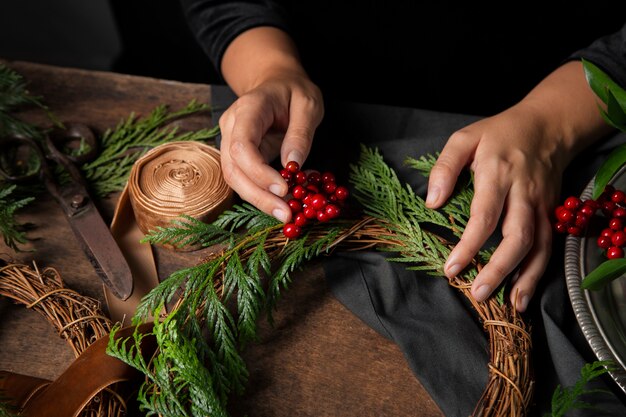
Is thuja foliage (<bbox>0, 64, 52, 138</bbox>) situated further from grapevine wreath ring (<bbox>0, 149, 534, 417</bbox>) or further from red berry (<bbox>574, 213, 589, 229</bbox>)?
red berry (<bbox>574, 213, 589, 229</bbox>)

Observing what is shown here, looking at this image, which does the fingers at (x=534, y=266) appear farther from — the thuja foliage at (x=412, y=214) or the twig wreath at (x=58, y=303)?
the twig wreath at (x=58, y=303)

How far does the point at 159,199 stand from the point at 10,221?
0.77 feet

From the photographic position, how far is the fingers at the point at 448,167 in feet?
2.78

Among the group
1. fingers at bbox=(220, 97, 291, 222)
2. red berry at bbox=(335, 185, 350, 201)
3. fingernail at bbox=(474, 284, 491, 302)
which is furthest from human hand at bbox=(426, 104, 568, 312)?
fingers at bbox=(220, 97, 291, 222)

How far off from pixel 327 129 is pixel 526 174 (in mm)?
365

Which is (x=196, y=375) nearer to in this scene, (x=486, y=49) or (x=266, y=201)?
(x=266, y=201)

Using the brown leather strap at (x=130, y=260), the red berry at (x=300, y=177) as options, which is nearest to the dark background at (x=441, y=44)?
the red berry at (x=300, y=177)

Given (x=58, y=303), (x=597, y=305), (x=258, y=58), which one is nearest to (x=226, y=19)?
(x=258, y=58)

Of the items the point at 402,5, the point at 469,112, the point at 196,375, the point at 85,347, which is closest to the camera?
the point at 196,375

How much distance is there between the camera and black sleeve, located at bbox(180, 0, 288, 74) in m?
1.16

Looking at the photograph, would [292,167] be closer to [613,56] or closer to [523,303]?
[523,303]

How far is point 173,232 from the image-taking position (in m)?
0.82

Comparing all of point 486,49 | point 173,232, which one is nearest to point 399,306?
point 173,232

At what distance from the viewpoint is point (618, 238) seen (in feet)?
2.57
